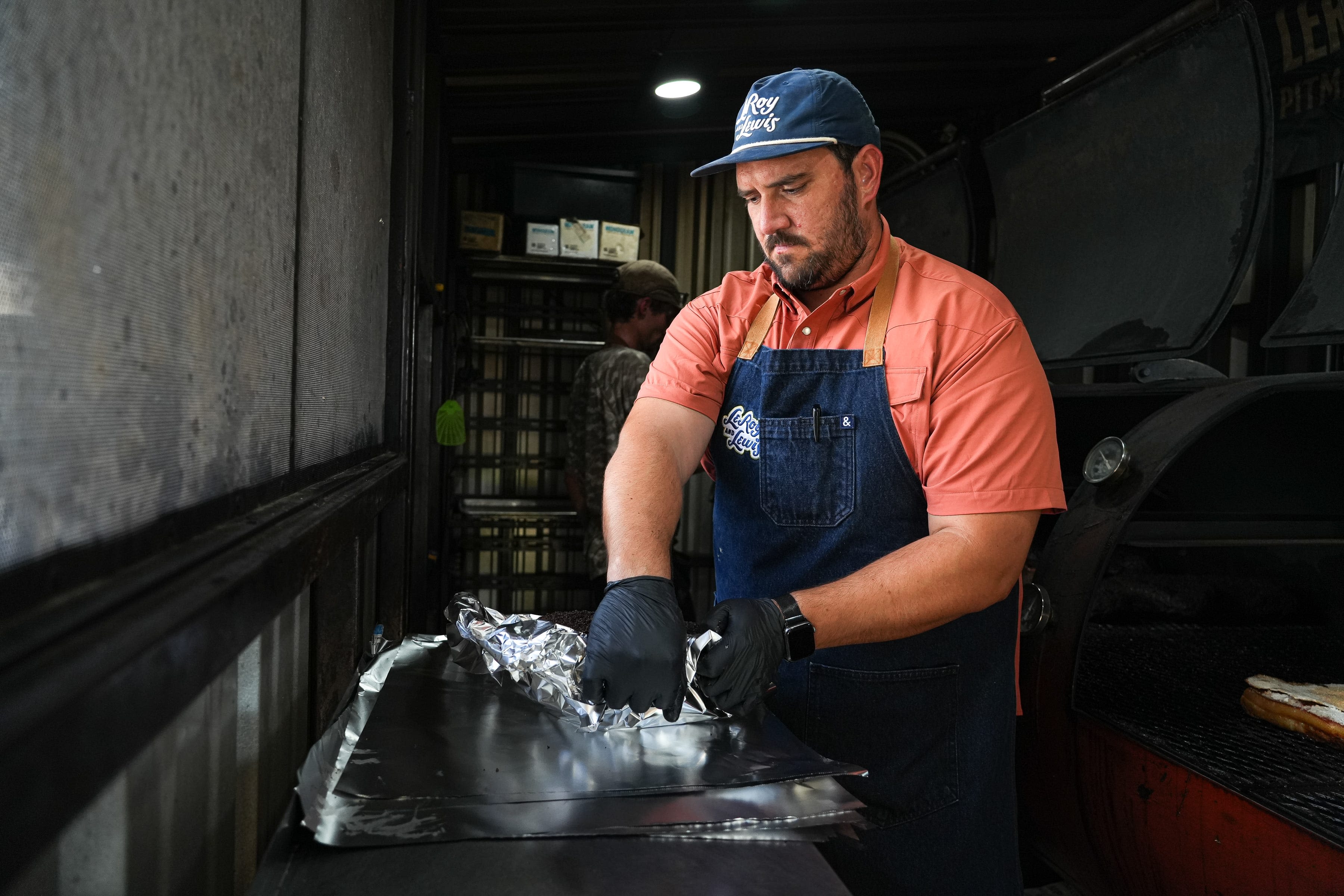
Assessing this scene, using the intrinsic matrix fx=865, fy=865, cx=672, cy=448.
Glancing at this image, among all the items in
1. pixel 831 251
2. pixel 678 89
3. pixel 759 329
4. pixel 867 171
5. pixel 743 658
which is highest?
pixel 678 89

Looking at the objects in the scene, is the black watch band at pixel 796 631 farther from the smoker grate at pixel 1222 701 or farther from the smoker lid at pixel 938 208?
the smoker lid at pixel 938 208

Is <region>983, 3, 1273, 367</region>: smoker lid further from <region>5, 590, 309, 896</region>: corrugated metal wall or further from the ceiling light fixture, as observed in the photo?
<region>5, 590, 309, 896</region>: corrugated metal wall

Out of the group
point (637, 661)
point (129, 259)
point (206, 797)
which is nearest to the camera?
point (129, 259)

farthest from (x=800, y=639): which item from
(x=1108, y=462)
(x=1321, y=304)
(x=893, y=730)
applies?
(x=1321, y=304)

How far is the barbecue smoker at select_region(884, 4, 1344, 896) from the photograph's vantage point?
1520 millimetres

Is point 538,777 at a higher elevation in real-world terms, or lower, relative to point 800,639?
lower

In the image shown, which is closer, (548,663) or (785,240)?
(548,663)

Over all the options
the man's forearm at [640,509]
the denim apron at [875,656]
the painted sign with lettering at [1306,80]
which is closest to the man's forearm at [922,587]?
the denim apron at [875,656]

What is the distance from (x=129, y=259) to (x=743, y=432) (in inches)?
46.1

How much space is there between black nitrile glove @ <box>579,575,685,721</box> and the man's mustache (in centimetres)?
73

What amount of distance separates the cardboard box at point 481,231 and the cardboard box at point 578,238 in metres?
0.34

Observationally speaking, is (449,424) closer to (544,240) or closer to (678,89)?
(544,240)

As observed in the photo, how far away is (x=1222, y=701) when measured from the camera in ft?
6.00

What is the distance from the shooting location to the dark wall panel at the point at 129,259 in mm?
423
